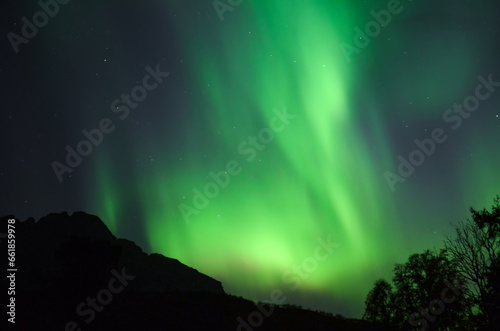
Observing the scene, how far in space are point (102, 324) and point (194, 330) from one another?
6935mm

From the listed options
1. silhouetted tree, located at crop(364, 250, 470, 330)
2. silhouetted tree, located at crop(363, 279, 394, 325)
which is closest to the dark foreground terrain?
silhouetted tree, located at crop(364, 250, 470, 330)

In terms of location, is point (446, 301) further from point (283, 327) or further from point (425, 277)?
point (283, 327)

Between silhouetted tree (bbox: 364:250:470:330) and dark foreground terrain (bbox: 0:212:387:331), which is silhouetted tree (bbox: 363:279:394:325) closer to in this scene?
silhouetted tree (bbox: 364:250:470:330)

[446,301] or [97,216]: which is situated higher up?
[97,216]

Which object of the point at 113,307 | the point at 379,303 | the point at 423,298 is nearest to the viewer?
the point at 113,307

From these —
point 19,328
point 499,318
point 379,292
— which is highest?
point 379,292

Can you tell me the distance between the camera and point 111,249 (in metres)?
27.8

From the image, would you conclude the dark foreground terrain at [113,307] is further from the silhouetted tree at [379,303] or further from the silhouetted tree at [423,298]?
the silhouetted tree at [379,303]

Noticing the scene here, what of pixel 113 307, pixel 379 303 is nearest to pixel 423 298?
pixel 379 303

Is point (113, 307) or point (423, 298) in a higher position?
point (423, 298)

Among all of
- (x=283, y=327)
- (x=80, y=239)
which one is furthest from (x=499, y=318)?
(x=80, y=239)

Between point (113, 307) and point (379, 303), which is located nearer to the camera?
point (113, 307)

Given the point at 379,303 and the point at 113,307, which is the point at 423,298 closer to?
the point at 379,303

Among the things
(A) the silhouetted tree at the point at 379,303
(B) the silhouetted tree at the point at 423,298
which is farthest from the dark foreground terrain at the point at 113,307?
(A) the silhouetted tree at the point at 379,303
